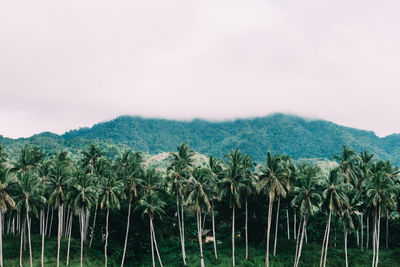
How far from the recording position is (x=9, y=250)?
66.4 m

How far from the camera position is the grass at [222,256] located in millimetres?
62750

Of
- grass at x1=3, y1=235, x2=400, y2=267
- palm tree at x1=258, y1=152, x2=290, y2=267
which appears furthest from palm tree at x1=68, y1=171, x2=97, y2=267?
palm tree at x1=258, y1=152, x2=290, y2=267

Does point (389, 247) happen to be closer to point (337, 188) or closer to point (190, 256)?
point (337, 188)

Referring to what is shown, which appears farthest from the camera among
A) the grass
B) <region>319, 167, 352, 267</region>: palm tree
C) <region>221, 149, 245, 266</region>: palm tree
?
<region>221, 149, 245, 266</region>: palm tree

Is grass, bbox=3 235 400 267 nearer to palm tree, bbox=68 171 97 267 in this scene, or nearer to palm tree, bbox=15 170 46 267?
palm tree, bbox=68 171 97 267

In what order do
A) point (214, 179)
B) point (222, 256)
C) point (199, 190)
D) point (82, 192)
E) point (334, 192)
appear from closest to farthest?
point (334, 192) < point (82, 192) < point (199, 190) < point (214, 179) < point (222, 256)

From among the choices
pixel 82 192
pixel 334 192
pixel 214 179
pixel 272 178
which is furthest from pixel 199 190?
pixel 334 192

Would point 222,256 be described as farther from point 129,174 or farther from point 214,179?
point 129,174

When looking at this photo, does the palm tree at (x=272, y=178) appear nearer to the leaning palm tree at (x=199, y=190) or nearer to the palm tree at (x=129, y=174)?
the leaning palm tree at (x=199, y=190)

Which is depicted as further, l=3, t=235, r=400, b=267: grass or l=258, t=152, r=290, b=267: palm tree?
l=3, t=235, r=400, b=267: grass

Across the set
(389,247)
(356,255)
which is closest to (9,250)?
(356,255)

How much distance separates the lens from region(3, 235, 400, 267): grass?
2470 inches

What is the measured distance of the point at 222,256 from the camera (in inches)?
2726

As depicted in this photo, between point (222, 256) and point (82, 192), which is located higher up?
point (82, 192)
